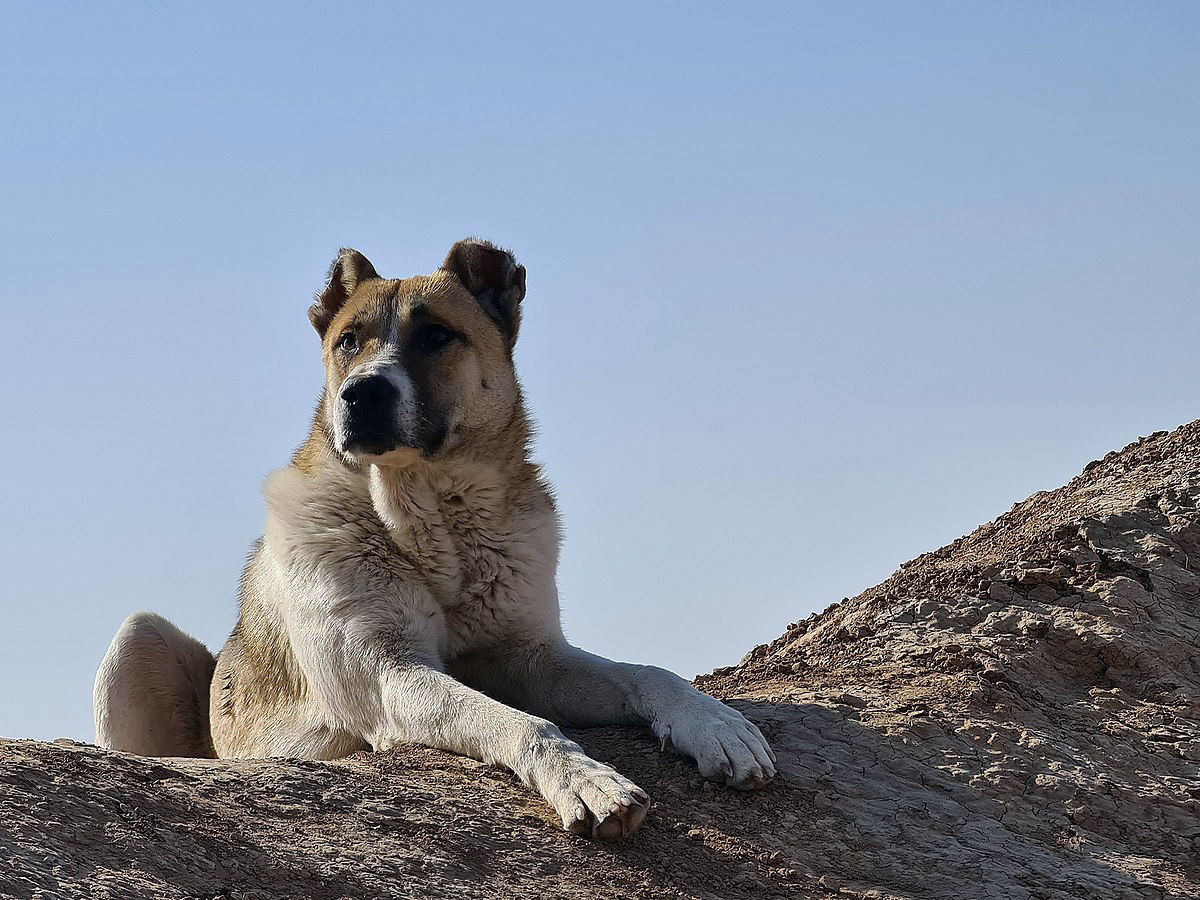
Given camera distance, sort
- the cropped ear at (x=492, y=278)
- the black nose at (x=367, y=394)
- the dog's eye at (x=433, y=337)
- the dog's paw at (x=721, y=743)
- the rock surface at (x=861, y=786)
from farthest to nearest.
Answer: the cropped ear at (x=492, y=278), the dog's eye at (x=433, y=337), the black nose at (x=367, y=394), the dog's paw at (x=721, y=743), the rock surface at (x=861, y=786)

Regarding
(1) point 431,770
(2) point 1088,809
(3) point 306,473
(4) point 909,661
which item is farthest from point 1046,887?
(3) point 306,473

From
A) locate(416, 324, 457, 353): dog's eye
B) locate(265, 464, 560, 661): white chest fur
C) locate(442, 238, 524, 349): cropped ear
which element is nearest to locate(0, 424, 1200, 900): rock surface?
locate(265, 464, 560, 661): white chest fur

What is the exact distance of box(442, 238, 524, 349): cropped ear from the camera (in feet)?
21.8

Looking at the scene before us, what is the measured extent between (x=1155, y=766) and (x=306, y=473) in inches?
161

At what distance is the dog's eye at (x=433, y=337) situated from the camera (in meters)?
6.15

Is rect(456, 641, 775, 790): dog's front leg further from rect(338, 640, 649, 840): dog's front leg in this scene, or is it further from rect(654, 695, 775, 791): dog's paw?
rect(338, 640, 649, 840): dog's front leg

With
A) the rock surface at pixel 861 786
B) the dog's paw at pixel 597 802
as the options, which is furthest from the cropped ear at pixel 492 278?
the dog's paw at pixel 597 802

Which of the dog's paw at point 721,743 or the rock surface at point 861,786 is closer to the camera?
the rock surface at point 861,786

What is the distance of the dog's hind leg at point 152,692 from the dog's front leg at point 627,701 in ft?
6.02

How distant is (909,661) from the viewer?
6668 millimetres

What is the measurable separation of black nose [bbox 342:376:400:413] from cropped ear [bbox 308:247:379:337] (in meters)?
1.09

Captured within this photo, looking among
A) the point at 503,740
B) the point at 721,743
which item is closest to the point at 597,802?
the point at 503,740

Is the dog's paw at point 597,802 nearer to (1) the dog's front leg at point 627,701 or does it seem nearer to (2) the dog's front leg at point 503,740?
(2) the dog's front leg at point 503,740

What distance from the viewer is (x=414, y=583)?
5.84m
